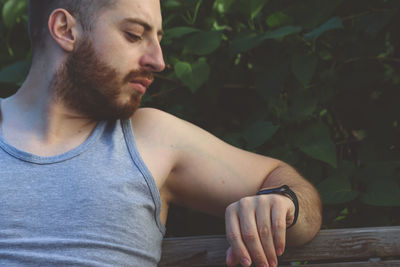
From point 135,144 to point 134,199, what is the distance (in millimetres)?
177

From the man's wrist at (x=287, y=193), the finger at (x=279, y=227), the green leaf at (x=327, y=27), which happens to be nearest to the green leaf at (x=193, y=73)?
the green leaf at (x=327, y=27)

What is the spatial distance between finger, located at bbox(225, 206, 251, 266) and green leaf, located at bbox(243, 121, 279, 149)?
1.43 feet

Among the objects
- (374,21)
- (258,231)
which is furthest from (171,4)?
(258,231)

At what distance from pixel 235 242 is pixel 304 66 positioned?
A: 2.25 ft

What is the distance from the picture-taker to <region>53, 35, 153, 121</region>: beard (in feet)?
4.90

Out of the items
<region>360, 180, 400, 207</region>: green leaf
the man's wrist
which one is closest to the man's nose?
the man's wrist

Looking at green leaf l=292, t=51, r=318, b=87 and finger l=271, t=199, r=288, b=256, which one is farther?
green leaf l=292, t=51, r=318, b=87

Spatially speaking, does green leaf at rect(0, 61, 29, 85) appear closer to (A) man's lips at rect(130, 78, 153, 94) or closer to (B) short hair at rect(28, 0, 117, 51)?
(B) short hair at rect(28, 0, 117, 51)

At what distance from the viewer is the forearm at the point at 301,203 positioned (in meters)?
1.32

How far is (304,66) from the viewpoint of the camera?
161 cm

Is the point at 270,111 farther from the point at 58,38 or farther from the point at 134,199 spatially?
the point at 58,38

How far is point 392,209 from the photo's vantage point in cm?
171

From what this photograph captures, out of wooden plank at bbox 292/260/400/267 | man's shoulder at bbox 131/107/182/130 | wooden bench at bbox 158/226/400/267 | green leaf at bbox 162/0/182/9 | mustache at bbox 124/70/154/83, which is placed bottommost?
wooden plank at bbox 292/260/400/267

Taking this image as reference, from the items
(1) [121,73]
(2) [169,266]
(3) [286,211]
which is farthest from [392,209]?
(1) [121,73]
